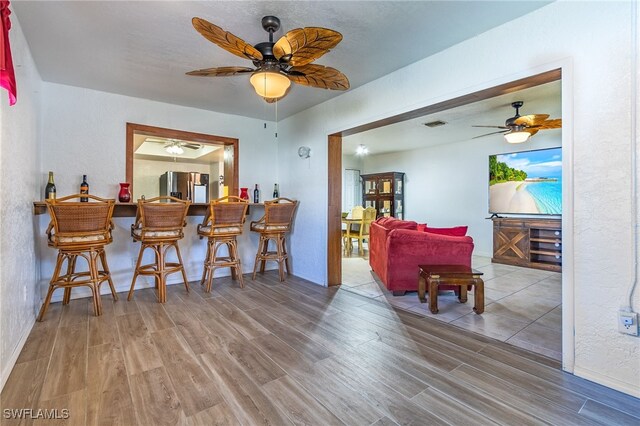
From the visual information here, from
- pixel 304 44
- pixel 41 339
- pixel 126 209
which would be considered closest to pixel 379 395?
pixel 304 44

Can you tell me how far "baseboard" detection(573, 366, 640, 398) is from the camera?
157 cm

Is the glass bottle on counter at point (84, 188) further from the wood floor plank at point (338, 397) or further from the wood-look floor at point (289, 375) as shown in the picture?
the wood floor plank at point (338, 397)

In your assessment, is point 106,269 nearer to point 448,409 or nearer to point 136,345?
point 136,345

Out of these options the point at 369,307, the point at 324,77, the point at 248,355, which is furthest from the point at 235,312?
the point at 324,77

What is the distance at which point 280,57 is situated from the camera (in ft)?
6.54

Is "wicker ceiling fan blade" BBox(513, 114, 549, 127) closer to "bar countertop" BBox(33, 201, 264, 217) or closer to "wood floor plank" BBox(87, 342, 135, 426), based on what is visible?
"bar countertop" BBox(33, 201, 264, 217)

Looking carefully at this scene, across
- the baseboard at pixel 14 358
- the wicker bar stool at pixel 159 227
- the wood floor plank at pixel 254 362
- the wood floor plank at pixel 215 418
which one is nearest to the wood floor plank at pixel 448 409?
the wood floor plank at pixel 254 362

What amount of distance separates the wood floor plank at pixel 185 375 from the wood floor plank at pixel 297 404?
0.95ft

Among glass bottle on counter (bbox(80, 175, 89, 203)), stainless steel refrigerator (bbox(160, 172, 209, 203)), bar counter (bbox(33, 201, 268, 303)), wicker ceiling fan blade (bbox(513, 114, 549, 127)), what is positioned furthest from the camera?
stainless steel refrigerator (bbox(160, 172, 209, 203))

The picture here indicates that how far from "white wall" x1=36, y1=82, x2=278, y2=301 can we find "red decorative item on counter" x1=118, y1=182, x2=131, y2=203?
0.72ft

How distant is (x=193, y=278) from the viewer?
3.98m

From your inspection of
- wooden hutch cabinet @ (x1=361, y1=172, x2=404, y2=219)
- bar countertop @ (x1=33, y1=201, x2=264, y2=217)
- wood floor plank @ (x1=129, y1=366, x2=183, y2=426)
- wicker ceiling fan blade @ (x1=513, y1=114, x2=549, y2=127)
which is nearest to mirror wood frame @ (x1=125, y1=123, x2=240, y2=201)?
bar countertop @ (x1=33, y1=201, x2=264, y2=217)

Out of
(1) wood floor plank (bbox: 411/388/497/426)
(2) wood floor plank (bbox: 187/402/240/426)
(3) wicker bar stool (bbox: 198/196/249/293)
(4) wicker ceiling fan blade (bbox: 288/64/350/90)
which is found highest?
(4) wicker ceiling fan blade (bbox: 288/64/350/90)

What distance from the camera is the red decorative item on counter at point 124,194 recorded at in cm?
334
